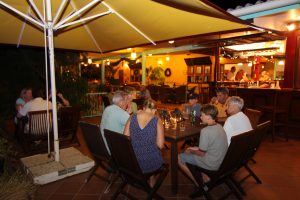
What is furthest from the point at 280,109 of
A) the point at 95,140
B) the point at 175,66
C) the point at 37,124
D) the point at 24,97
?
the point at 175,66

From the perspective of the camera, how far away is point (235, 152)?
254 centimetres

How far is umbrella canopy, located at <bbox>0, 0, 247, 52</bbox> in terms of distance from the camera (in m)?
2.79

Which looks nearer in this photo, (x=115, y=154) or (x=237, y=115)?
(x=115, y=154)

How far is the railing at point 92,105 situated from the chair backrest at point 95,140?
4876 millimetres

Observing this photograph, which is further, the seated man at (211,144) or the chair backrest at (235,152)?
the seated man at (211,144)

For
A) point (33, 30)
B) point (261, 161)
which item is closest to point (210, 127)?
point (261, 161)

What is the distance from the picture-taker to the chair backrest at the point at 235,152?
7.98 ft

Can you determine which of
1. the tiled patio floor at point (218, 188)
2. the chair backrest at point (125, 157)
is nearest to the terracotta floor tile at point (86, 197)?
the tiled patio floor at point (218, 188)

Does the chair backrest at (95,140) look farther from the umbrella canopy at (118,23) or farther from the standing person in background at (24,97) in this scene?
the standing person in background at (24,97)

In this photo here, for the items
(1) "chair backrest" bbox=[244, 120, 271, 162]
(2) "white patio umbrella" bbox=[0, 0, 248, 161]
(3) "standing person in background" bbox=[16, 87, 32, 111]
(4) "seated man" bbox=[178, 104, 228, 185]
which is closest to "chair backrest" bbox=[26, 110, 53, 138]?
(3) "standing person in background" bbox=[16, 87, 32, 111]

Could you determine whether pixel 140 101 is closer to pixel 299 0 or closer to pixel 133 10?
pixel 133 10

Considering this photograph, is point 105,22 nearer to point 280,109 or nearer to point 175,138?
point 175,138

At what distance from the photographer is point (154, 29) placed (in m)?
3.35

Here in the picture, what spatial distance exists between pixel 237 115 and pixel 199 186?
3.39 feet
